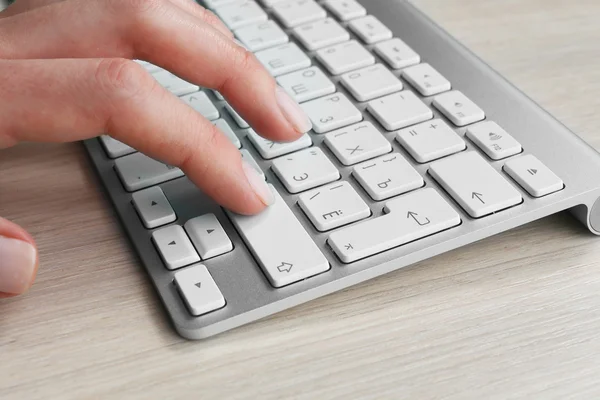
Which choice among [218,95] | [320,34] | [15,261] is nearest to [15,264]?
[15,261]

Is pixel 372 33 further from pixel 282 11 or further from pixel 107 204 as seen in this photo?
pixel 107 204

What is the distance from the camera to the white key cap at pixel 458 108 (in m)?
0.46

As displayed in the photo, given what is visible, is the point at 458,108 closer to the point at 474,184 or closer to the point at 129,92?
the point at 474,184

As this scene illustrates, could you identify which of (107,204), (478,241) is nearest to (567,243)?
(478,241)

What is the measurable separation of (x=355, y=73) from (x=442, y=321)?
218 millimetres

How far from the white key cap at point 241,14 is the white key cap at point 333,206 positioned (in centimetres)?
23

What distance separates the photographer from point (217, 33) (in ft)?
1.52

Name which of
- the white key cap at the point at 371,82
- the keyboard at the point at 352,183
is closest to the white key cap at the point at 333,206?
the keyboard at the point at 352,183

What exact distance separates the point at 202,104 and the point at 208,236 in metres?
0.14

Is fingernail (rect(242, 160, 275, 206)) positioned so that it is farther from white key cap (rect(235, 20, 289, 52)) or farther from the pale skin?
white key cap (rect(235, 20, 289, 52))

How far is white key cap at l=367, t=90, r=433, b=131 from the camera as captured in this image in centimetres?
46

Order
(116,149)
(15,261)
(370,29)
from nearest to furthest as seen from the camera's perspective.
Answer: (15,261), (116,149), (370,29)

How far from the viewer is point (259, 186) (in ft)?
1.34

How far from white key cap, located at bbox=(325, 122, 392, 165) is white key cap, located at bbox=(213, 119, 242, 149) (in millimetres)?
58
